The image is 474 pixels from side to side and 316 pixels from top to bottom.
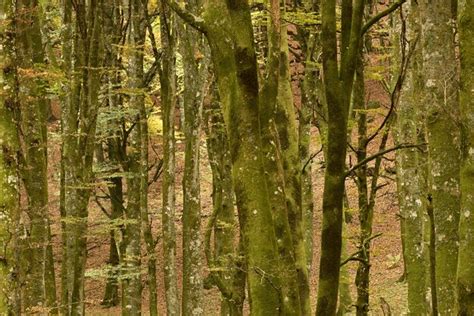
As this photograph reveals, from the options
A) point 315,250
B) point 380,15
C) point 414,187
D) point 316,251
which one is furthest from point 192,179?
point 315,250

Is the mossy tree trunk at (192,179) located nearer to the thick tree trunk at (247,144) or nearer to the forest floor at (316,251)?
the forest floor at (316,251)

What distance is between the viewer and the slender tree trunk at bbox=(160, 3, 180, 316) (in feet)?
43.8

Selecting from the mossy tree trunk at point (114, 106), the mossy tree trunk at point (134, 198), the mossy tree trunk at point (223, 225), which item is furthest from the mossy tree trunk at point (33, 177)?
the mossy tree trunk at point (134, 198)

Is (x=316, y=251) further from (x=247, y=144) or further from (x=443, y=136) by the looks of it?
(x=247, y=144)

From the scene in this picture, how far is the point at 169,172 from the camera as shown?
13.8 m

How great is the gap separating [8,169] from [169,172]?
576cm

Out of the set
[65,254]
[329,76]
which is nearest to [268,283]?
[329,76]

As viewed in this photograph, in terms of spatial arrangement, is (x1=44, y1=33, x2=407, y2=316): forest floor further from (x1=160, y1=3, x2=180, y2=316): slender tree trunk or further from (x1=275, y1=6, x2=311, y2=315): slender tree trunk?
(x1=275, y1=6, x2=311, y2=315): slender tree trunk

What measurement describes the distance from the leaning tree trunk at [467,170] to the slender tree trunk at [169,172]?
8497 mm

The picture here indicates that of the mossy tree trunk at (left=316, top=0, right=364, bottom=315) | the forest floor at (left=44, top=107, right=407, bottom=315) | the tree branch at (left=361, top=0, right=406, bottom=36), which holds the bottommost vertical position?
the forest floor at (left=44, top=107, right=407, bottom=315)

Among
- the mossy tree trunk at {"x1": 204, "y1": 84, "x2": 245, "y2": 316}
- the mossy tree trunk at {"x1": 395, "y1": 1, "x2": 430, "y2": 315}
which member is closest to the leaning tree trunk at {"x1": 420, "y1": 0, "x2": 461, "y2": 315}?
the mossy tree trunk at {"x1": 395, "y1": 1, "x2": 430, "y2": 315}

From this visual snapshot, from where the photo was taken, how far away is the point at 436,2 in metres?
6.64

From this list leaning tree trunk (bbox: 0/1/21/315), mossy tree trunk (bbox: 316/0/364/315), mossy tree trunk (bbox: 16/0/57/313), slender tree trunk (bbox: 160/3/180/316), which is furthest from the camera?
slender tree trunk (bbox: 160/3/180/316)

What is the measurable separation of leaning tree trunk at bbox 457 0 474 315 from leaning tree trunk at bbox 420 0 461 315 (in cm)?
73
